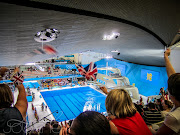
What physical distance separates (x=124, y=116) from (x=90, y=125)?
471mm

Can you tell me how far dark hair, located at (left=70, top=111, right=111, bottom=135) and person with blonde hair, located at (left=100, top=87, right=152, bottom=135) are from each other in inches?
9.0

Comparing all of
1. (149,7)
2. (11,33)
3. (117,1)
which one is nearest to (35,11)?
(11,33)

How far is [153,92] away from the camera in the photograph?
36.4 feet

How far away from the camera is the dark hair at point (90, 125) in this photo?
27.9 inches

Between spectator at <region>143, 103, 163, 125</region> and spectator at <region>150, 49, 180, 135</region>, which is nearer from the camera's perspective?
spectator at <region>150, 49, 180, 135</region>

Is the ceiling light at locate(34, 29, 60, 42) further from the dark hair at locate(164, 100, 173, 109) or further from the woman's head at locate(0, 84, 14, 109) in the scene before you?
the dark hair at locate(164, 100, 173, 109)

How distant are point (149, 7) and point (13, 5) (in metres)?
2.39

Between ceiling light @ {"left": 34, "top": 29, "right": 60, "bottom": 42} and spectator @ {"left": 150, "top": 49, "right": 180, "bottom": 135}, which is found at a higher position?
ceiling light @ {"left": 34, "top": 29, "right": 60, "bottom": 42}

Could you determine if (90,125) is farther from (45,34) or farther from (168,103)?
(45,34)

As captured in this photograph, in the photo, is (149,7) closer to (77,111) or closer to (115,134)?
(115,134)

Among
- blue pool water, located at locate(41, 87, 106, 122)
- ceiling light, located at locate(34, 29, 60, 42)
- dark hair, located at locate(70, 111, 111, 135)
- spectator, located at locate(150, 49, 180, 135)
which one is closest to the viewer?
dark hair, located at locate(70, 111, 111, 135)

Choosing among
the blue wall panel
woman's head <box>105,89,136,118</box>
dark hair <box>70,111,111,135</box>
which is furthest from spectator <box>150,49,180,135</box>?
the blue wall panel

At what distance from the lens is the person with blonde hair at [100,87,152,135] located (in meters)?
1.00

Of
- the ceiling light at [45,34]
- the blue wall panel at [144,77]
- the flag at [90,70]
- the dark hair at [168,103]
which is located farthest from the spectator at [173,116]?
the blue wall panel at [144,77]
